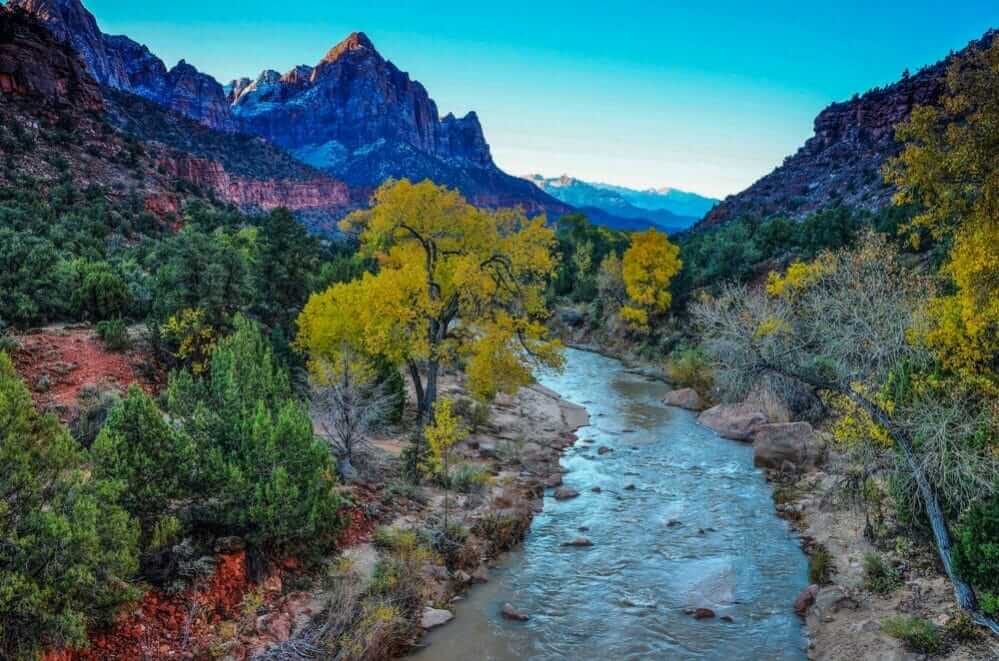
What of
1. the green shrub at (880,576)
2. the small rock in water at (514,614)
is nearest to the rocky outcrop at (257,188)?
the small rock in water at (514,614)

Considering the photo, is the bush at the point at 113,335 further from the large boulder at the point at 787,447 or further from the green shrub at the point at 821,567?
the large boulder at the point at 787,447

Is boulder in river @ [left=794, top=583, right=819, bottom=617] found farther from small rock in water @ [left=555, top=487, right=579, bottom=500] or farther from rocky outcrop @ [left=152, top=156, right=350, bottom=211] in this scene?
rocky outcrop @ [left=152, top=156, right=350, bottom=211]

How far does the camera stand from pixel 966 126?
9.95m

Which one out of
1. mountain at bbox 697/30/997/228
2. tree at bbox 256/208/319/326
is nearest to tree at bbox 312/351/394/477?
tree at bbox 256/208/319/326

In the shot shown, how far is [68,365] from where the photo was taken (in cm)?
1759

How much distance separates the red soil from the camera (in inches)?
634

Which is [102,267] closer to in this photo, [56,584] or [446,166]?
[56,584]

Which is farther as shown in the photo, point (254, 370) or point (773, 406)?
point (773, 406)

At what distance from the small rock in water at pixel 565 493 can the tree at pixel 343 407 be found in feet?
20.7

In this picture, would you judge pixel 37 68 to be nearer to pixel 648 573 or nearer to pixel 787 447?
pixel 648 573

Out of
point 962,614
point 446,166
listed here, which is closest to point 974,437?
point 962,614

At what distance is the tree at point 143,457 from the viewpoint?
10383mm

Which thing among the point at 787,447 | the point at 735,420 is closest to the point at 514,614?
the point at 787,447

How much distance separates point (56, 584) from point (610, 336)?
47576mm
